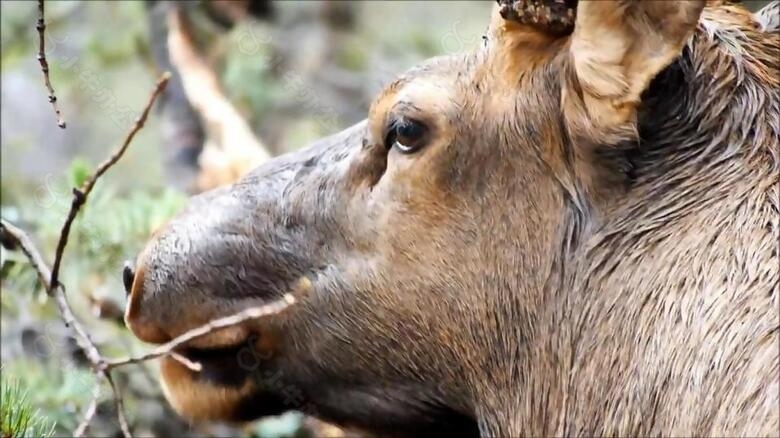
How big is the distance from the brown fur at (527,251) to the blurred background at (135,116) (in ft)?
1.51

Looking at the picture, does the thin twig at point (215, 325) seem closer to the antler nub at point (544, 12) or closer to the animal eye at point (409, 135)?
the animal eye at point (409, 135)

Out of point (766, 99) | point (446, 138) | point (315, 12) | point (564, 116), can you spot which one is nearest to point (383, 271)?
point (446, 138)

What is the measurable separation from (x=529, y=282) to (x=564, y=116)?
0.29 m

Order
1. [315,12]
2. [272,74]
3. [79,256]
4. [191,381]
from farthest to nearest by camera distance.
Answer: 1. [315,12]
2. [272,74]
3. [79,256]
4. [191,381]

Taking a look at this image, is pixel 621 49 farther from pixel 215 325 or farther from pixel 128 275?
A: pixel 128 275

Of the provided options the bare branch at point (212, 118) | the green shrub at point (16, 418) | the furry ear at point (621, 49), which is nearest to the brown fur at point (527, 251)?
the furry ear at point (621, 49)

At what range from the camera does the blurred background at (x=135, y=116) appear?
3551 mm

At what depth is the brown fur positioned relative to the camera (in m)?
2.11

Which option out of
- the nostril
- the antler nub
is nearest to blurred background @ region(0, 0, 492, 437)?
the nostril

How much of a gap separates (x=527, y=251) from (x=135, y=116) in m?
3.54

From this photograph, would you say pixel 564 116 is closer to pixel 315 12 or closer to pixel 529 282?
pixel 529 282

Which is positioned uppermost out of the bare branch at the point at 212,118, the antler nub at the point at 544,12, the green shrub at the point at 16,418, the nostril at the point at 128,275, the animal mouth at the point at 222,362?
the antler nub at the point at 544,12

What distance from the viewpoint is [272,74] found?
17.8ft

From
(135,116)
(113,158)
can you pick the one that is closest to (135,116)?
(135,116)
